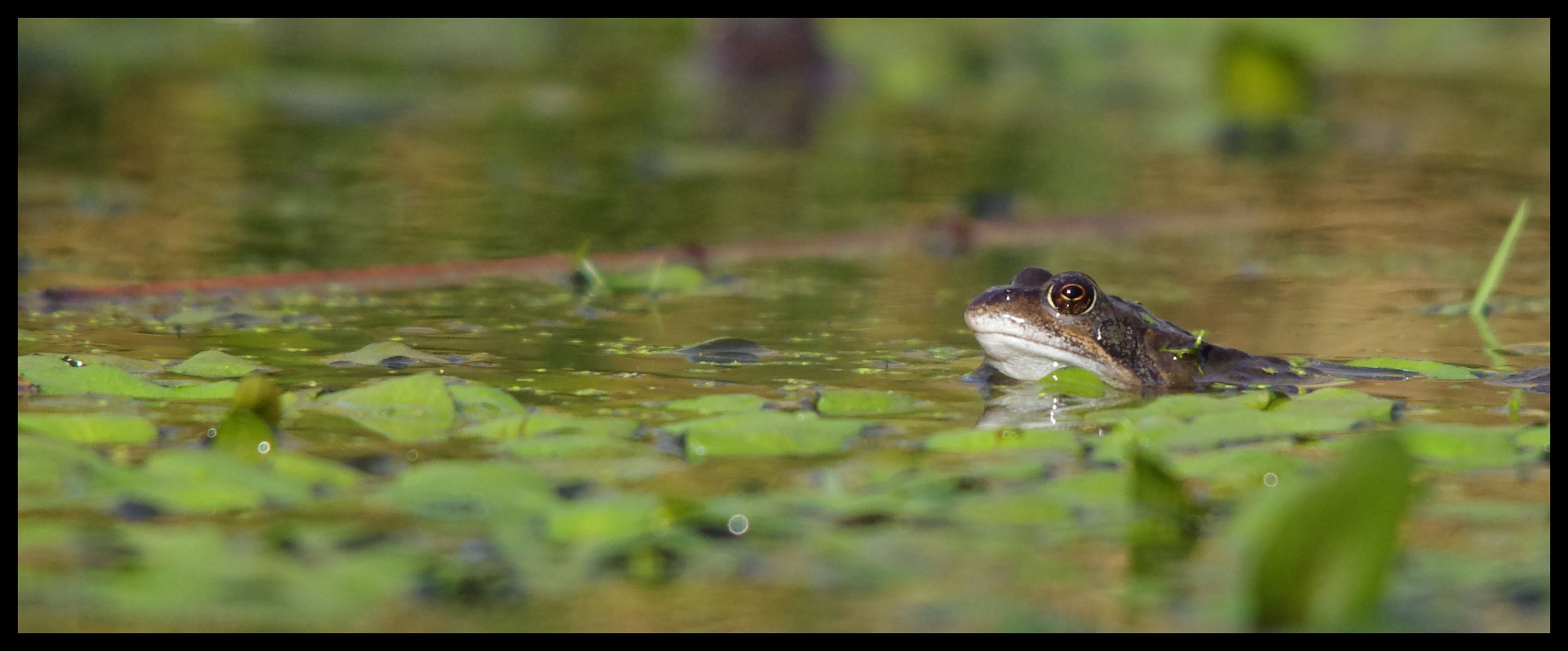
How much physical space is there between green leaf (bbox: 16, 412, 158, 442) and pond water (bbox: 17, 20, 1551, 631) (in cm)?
1

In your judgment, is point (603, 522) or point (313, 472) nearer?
point (603, 522)

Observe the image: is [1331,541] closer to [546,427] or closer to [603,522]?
[603,522]

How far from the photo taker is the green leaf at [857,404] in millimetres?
4199

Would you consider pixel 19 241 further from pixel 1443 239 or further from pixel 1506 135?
pixel 1506 135

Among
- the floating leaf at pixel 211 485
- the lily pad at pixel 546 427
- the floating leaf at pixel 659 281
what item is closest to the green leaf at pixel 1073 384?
the lily pad at pixel 546 427

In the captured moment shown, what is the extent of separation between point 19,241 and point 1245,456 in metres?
5.69

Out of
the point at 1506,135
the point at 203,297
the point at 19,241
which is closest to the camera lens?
the point at 203,297

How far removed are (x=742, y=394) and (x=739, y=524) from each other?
4.13 ft

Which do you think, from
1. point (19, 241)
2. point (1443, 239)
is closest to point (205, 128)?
point (19, 241)

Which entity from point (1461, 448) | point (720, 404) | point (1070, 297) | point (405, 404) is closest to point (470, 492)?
point (405, 404)

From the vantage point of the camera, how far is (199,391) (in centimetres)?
415

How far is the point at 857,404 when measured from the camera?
423 cm

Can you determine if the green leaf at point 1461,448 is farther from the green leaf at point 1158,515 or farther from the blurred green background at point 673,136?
the blurred green background at point 673,136
